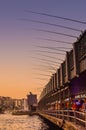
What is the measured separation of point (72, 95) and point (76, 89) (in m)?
2.50

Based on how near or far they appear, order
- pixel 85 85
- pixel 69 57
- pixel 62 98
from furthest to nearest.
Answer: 1. pixel 62 98
2. pixel 69 57
3. pixel 85 85

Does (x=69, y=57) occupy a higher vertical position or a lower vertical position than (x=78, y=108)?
higher

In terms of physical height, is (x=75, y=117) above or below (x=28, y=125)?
below

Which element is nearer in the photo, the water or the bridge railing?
the bridge railing

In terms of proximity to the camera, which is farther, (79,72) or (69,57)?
(69,57)

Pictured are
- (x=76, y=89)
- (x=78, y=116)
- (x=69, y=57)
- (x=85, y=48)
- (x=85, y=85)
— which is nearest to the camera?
(x=78, y=116)

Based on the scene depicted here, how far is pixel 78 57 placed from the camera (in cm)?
3319

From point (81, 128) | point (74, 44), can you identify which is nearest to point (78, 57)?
point (74, 44)

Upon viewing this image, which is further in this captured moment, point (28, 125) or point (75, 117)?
point (28, 125)

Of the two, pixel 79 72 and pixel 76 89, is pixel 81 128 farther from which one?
pixel 76 89

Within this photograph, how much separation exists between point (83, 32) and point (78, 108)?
5.78 metres

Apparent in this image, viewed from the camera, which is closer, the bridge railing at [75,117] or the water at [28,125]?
the bridge railing at [75,117]

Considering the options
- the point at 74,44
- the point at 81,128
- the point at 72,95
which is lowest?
the point at 81,128

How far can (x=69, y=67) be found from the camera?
3916 centimetres
